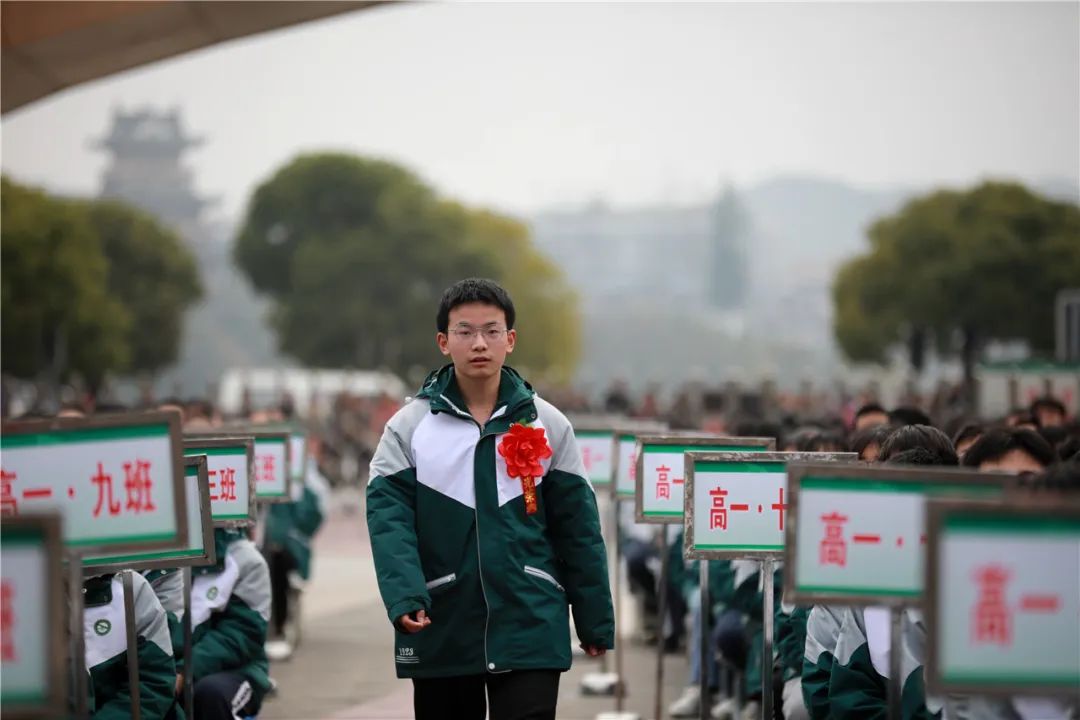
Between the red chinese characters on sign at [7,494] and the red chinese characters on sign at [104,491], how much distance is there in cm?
22

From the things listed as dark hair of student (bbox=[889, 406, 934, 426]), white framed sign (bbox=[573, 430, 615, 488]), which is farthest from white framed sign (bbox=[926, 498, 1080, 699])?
white framed sign (bbox=[573, 430, 615, 488])

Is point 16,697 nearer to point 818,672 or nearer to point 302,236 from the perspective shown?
point 818,672

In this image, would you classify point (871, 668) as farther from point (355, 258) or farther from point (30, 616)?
point (355, 258)

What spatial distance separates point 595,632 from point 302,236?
85.1 m

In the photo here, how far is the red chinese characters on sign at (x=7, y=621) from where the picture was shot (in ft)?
14.6

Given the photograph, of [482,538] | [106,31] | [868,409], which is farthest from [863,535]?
[106,31]

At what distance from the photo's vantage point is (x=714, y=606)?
36.0 feet

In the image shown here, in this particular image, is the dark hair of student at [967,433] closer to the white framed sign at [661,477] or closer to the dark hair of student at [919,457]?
the white framed sign at [661,477]

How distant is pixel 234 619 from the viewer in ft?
27.7

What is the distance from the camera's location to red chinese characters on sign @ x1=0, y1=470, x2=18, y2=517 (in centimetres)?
527

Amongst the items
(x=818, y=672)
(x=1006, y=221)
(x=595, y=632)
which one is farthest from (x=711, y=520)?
(x=1006, y=221)

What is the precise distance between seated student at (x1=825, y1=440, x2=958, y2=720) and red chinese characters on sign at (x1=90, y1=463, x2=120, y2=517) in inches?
96.8

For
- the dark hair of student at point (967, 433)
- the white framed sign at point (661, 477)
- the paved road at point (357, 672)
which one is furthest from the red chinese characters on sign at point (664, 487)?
the paved road at point (357, 672)

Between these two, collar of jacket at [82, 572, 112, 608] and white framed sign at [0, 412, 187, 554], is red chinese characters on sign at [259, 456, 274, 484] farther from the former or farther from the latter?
white framed sign at [0, 412, 187, 554]
